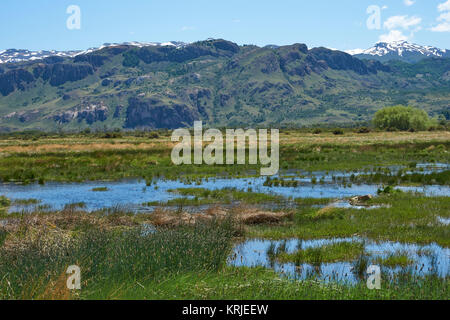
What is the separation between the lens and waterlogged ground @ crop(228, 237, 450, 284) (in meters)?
13.8

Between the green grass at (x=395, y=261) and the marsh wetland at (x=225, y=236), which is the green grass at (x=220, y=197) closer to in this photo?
the marsh wetland at (x=225, y=236)

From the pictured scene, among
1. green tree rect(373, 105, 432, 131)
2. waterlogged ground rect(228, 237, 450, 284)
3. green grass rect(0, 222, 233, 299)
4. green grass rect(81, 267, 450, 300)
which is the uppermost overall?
green tree rect(373, 105, 432, 131)

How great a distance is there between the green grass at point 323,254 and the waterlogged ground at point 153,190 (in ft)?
34.0

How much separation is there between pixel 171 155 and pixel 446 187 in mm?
40002

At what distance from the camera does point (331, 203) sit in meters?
27.8

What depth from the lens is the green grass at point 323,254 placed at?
1568cm

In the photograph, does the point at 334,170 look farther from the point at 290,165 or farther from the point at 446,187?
the point at 446,187

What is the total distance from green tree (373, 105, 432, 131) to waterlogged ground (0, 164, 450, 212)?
98958 mm

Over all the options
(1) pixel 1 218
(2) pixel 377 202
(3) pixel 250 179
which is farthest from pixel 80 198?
(2) pixel 377 202

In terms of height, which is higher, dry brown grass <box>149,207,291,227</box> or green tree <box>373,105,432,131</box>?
green tree <box>373,105,432,131</box>

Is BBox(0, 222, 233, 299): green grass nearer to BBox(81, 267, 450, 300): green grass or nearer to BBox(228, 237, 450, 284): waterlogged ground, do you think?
BBox(81, 267, 450, 300): green grass
